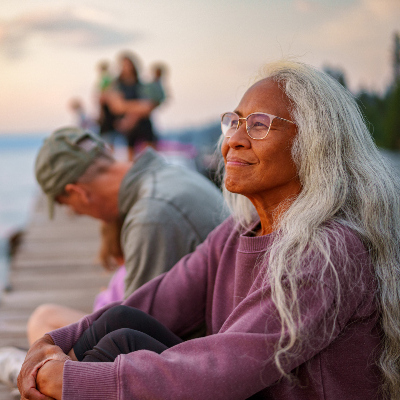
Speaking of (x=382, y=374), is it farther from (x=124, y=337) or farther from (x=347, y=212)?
(x=124, y=337)

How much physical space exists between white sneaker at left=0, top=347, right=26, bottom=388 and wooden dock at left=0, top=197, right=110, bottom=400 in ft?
0.20

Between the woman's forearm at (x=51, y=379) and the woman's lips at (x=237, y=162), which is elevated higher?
the woman's lips at (x=237, y=162)

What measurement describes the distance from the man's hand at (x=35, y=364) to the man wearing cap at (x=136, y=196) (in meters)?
0.60

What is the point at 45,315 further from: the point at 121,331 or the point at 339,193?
the point at 339,193

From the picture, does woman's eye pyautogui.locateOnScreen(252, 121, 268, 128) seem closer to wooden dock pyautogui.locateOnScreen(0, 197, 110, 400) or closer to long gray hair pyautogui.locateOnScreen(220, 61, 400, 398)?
long gray hair pyautogui.locateOnScreen(220, 61, 400, 398)

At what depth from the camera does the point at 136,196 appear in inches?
93.7

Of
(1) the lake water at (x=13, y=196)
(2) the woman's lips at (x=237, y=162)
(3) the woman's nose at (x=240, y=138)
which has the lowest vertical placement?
(1) the lake water at (x=13, y=196)

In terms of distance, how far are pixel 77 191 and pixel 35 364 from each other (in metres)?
1.24

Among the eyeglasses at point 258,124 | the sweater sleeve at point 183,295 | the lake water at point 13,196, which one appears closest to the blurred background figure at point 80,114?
the lake water at point 13,196

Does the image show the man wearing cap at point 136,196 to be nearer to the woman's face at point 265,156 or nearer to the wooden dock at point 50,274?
the woman's face at point 265,156

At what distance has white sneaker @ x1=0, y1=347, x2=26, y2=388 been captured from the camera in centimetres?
212

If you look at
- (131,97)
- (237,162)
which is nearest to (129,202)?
(237,162)

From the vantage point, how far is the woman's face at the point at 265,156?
4.59 feet

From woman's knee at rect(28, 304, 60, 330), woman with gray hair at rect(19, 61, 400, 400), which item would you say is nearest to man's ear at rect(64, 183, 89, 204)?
woman's knee at rect(28, 304, 60, 330)
